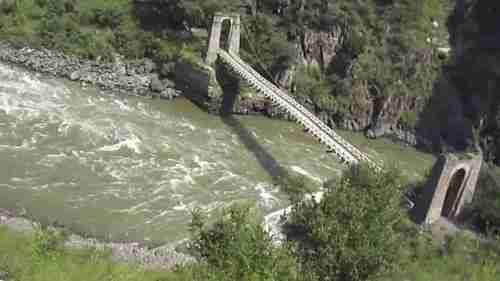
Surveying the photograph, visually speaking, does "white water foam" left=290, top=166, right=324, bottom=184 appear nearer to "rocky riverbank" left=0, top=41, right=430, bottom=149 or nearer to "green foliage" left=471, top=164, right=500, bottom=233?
"rocky riverbank" left=0, top=41, right=430, bottom=149

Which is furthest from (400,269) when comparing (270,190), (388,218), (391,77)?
(391,77)

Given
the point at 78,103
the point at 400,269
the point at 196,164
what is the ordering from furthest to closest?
1. the point at 78,103
2. the point at 196,164
3. the point at 400,269

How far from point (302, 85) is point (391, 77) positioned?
5265 millimetres

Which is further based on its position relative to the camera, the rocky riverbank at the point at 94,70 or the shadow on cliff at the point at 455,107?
the shadow on cliff at the point at 455,107

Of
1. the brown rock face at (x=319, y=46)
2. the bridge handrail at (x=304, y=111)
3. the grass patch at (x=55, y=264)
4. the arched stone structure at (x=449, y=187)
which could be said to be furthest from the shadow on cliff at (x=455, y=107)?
the grass patch at (x=55, y=264)

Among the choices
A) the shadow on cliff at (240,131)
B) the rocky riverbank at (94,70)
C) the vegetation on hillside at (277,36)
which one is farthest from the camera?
the vegetation on hillside at (277,36)

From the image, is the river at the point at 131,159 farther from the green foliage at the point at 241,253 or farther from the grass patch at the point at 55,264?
the green foliage at the point at 241,253

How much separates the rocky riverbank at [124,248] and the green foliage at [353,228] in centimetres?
367

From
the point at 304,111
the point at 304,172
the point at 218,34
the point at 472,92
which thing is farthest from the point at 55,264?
the point at 472,92

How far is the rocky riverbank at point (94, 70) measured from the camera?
1091 inches

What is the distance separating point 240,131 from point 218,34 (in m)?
6.51

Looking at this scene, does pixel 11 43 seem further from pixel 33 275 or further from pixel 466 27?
pixel 466 27

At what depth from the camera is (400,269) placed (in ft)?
47.7

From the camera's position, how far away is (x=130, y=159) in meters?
21.5
